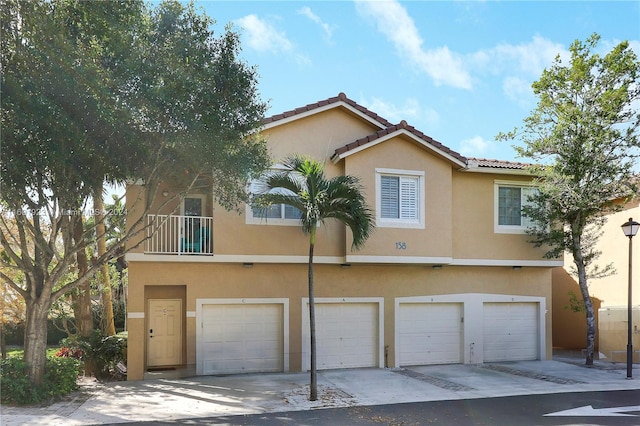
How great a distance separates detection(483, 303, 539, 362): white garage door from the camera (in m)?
17.8

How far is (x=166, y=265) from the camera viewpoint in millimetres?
14859

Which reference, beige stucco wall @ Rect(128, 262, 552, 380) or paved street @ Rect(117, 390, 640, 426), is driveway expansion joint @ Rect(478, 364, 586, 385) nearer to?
paved street @ Rect(117, 390, 640, 426)

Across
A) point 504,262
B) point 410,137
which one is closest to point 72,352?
point 410,137

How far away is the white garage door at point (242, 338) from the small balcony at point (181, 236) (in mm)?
1693

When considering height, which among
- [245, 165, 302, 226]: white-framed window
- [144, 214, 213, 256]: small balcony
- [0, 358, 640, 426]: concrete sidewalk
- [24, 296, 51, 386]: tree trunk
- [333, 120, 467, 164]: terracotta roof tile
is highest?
[333, 120, 467, 164]: terracotta roof tile

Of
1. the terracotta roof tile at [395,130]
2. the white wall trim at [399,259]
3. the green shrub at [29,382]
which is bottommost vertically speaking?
the green shrub at [29,382]

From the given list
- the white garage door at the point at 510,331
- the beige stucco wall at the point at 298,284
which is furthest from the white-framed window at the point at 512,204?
the white garage door at the point at 510,331

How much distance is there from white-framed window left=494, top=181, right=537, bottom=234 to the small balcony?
367 inches

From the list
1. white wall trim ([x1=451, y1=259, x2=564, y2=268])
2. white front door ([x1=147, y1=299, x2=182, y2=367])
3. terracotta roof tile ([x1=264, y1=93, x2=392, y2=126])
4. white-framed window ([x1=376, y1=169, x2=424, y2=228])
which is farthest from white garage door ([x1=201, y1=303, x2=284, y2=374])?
white wall trim ([x1=451, y1=259, x2=564, y2=268])

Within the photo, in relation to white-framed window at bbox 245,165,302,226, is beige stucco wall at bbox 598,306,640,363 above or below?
below

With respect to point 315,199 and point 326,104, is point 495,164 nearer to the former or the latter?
point 326,104

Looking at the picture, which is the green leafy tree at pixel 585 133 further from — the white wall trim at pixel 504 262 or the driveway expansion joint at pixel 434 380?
the driveway expansion joint at pixel 434 380

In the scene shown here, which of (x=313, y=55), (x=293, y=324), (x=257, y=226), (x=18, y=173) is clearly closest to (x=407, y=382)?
(x=293, y=324)

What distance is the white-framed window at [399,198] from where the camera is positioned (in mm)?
16078
